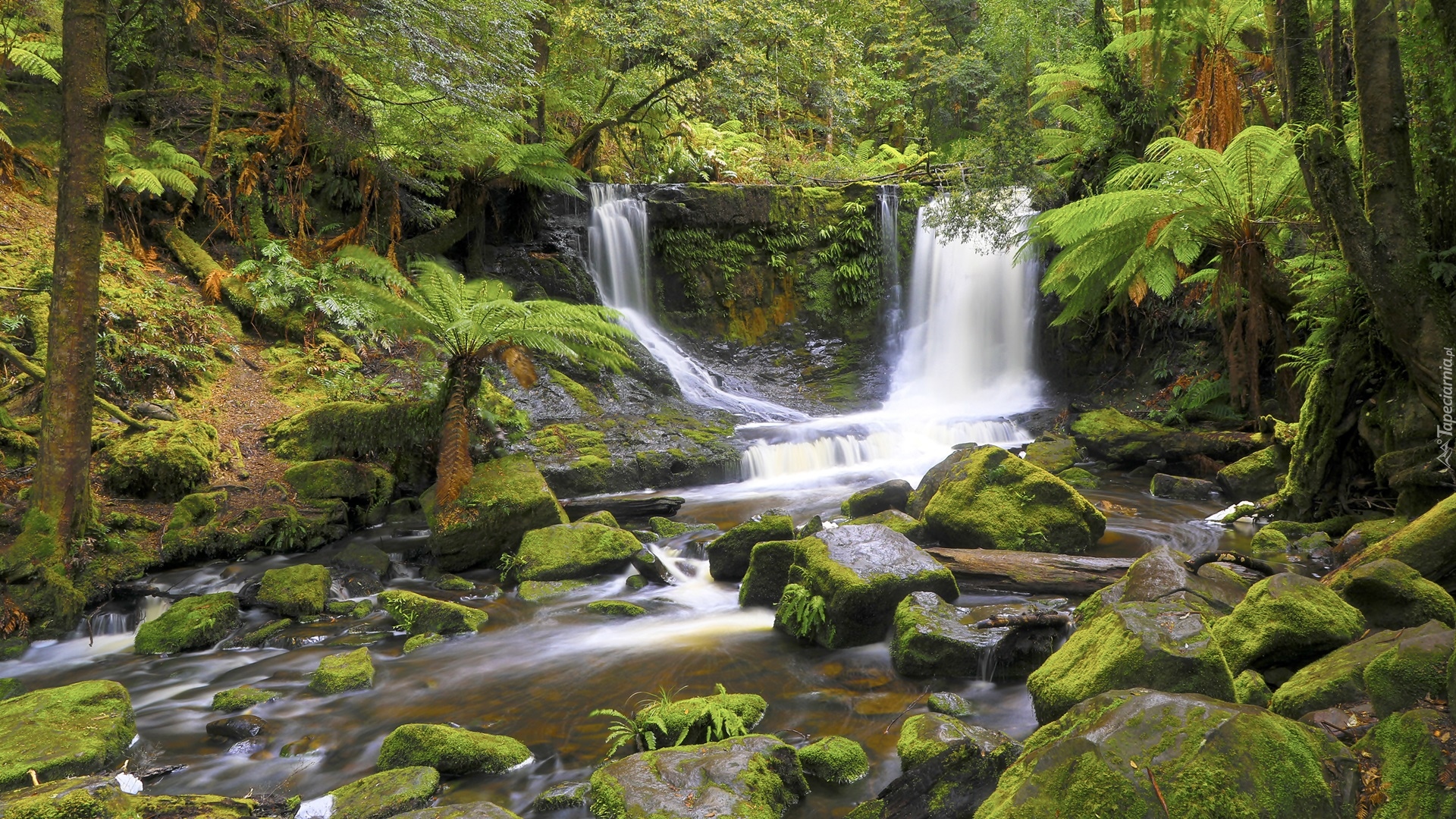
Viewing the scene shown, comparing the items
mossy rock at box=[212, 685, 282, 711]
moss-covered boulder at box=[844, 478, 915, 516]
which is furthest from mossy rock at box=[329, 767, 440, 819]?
moss-covered boulder at box=[844, 478, 915, 516]

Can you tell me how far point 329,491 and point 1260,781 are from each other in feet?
24.3

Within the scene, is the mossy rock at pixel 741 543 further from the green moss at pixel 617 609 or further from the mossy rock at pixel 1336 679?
the mossy rock at pixel 1336 679

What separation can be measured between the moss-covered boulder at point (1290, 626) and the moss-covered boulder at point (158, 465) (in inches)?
301

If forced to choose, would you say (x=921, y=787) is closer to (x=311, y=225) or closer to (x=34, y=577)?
(x=34, y=577)

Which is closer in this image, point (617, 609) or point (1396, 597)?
point (1396, 597)

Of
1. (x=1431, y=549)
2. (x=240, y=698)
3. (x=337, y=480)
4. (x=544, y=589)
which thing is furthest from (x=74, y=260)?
(x=1431, y=549)

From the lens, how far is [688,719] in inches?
148

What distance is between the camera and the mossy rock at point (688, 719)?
3.73 m

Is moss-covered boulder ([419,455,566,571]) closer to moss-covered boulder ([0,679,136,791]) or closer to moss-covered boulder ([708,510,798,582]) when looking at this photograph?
moss-covered boulder ([708,510,798,582])

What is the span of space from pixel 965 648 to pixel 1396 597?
71.7 inches

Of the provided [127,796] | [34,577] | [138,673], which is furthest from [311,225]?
[127,796]

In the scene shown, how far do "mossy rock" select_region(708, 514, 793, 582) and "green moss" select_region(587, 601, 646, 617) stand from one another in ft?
2.60

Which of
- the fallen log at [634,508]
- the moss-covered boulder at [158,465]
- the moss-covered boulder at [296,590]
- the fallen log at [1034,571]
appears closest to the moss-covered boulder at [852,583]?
the fallen log at [1034,571]

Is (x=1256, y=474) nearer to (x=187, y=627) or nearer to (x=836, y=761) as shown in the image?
(x=836, y=761)
